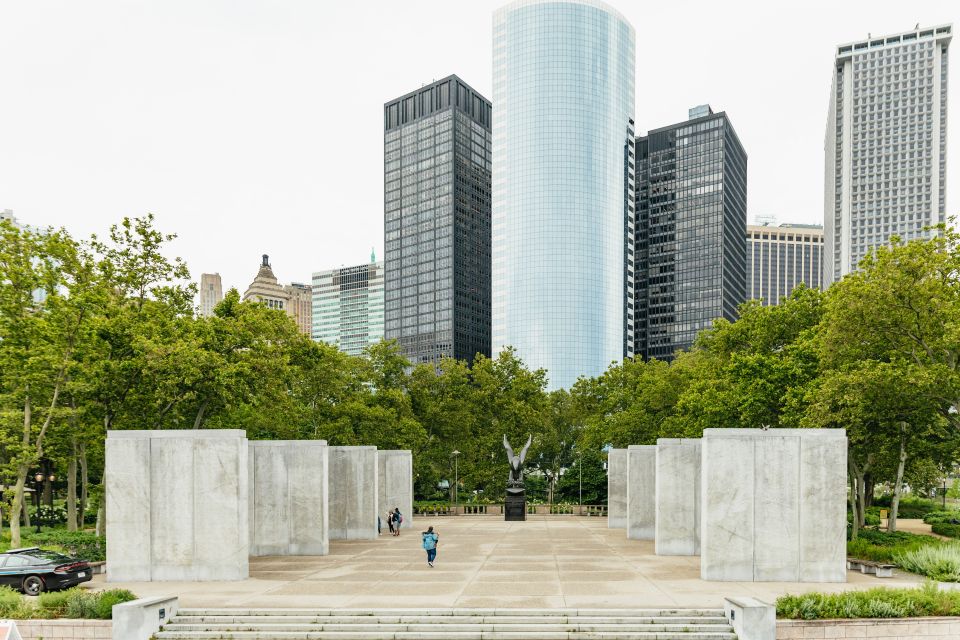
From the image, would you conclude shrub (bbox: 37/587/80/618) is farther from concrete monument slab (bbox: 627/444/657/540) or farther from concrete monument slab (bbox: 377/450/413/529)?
concrete monument slab (bbox: 627/444/657/540)

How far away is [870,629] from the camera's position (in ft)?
54.2

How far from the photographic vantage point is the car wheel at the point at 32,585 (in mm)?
20438

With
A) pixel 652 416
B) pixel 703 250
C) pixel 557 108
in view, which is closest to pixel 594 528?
pixel 652 416

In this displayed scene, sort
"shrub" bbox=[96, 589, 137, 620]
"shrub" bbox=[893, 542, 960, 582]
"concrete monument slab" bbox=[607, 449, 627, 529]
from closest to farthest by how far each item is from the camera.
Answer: "shrub" bbox=[96, 589, 137, 620]
"shrub" bbox=[893, 542, 960, 582]
"concrete monument slab" bbox=[607, 449, 627, 529]

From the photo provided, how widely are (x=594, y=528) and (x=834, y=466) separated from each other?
22.4m

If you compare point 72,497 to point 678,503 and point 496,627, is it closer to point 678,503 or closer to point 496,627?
point 496,627

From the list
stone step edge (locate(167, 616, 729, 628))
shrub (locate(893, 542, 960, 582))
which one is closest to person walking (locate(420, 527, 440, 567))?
stone step edge (locate(167, 616, 729, 628))

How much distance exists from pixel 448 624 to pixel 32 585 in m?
12.4

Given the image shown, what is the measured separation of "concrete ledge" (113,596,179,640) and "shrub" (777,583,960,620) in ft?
48.5

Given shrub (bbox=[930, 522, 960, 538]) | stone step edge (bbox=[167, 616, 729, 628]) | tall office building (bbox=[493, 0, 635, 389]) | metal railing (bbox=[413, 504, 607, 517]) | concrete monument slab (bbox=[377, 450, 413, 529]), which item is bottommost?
metal railing (bbox=[413, 504, 607, 517])

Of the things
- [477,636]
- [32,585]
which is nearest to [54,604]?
[32,585]

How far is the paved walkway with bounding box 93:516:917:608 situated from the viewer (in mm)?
19141

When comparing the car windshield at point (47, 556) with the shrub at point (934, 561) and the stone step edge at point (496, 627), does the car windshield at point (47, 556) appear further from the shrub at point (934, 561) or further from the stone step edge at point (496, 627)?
the shrub at point (934, 561)

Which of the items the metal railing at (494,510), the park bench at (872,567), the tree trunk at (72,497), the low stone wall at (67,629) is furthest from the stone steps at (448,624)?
the metal railing at (494,510)
